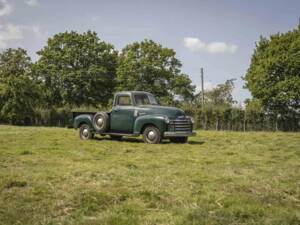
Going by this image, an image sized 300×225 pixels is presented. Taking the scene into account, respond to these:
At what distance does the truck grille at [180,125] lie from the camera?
50.4 ft

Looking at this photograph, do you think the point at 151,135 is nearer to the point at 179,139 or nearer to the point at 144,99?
the point at 179,139

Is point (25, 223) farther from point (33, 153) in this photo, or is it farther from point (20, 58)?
point (20, 58)

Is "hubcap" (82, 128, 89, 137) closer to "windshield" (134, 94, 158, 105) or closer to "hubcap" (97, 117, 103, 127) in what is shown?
"hubcap" (97, 117, 103, 127)

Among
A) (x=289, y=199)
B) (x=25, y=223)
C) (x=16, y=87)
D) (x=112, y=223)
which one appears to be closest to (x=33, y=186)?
(x=25, y=223)

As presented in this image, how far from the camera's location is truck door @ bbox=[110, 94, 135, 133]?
1616 cm

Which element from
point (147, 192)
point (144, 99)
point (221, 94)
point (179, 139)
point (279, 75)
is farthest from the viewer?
point (221, 94)

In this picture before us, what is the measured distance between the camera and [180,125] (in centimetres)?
1560

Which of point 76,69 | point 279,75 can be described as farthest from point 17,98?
point 279,75

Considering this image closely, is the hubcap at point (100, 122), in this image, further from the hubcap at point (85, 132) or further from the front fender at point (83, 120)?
the hubcap at point (85, 132)

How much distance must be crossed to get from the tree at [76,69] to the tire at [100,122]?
1468 inches

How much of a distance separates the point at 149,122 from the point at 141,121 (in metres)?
0.35

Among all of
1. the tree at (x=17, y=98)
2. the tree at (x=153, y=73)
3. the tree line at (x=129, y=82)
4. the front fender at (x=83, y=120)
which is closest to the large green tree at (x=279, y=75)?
the tree line at (x=129, y=82)

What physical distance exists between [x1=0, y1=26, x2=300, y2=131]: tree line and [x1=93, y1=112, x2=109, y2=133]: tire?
2090 centimetres

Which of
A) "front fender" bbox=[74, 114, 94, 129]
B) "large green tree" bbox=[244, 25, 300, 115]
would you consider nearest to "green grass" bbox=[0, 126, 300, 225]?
"front fender" bbox=[74, 114, 94, 129]
